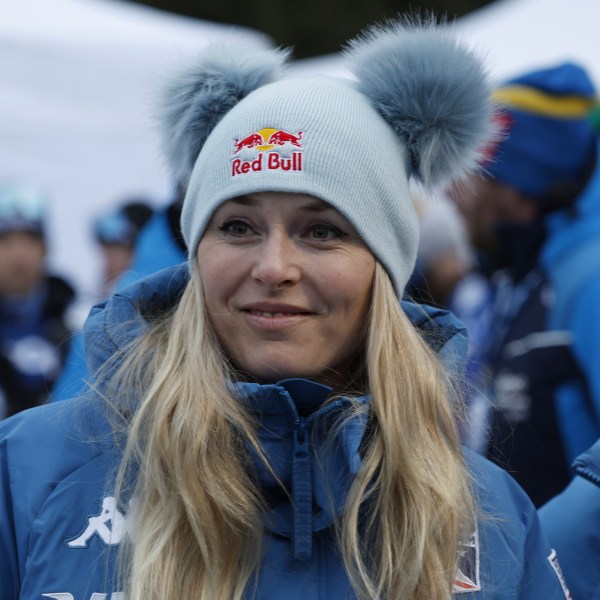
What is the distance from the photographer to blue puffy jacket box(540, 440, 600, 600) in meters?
2.32

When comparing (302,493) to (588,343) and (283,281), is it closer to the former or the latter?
(283,281)

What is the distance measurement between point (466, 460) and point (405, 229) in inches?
18.8

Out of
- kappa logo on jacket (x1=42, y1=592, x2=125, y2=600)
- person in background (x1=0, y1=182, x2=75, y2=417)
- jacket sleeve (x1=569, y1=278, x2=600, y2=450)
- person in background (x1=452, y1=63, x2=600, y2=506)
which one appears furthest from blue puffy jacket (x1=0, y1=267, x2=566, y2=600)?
person in background (x1=0, y1=182, x2=75, y2=417)

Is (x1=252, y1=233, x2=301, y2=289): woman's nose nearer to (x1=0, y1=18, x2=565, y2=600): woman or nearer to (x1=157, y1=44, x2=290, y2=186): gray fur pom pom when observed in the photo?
(x1=0, y1=18, x2=565, y2=600): woman

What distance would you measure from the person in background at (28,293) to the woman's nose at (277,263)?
10.2 feet

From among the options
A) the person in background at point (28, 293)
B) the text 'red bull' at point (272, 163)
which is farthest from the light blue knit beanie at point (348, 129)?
the person in background at point (28, 293)

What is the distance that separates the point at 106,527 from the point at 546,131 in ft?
9.06

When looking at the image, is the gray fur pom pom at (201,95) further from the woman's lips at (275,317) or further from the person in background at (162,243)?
the person in background at (162,243)

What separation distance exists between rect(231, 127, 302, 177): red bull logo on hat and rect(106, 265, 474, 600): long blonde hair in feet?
0.82

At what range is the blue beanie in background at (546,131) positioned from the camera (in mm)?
4113

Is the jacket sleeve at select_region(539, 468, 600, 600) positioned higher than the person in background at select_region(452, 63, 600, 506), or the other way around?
the person in background at select_region(452, 63, 600, 506)

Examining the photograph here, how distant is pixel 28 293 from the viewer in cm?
540

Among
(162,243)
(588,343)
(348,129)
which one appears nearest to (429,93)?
(348,129)

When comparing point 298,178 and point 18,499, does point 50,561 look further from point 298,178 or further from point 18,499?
point 298,178
